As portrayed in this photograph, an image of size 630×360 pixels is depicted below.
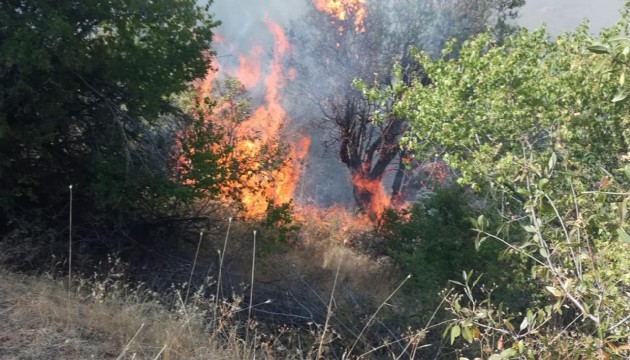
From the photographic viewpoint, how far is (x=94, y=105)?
905cm

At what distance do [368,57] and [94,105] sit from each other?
36.0 feet

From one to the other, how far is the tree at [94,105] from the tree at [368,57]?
30.5ft

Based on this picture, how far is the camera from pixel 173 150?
10.5 metres

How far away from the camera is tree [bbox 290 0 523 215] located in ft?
61.0

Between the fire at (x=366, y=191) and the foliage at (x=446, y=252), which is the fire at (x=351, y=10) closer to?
the fire at (x=366, y=191)

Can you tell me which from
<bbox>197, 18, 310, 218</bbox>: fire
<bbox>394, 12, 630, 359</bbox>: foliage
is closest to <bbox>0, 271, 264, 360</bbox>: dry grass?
<bbox>394, 12, 630, 359</bbox>: foliage

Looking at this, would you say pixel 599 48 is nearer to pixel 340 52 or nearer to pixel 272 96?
pixel 340 52

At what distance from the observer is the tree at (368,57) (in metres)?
18.6

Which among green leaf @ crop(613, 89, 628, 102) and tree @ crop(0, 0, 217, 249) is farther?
tree @ crop(0, 0, 217, 249)

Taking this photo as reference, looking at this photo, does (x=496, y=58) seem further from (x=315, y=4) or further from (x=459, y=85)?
(x=315, y=4)

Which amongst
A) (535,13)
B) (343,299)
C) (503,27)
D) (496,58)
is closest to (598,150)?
(496,58)

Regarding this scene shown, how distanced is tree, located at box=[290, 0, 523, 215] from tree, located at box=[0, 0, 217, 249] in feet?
30.5

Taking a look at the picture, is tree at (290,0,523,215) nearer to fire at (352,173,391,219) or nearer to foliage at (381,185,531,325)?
fire at (352,173,391,219)

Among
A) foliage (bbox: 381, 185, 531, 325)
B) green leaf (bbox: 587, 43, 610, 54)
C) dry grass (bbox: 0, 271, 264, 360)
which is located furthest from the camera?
foliage (bbox: 381, 185, 531, 325)
